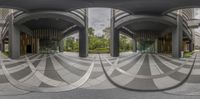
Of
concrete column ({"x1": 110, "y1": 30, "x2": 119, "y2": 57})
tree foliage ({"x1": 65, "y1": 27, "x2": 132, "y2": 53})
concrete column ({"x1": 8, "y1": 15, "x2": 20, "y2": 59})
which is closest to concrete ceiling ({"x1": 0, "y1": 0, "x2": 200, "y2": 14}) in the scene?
concrete column ({"x1": 8, "y1": 15, "x2": 20, "y2": 59})

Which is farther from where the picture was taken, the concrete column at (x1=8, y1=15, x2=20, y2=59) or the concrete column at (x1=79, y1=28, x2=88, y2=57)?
the concrete column at (x1=79, y1=28, x2=88, y2=57)

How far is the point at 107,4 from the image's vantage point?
20750 mm

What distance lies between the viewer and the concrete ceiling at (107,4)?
66.2ft

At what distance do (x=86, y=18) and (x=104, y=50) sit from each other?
1782cm

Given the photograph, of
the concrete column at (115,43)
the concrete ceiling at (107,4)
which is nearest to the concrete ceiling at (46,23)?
the concrete column at (115,43)

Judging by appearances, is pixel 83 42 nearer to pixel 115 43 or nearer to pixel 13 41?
pixel 115 43

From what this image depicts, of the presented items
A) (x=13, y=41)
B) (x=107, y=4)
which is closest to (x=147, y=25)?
(x=107, y=4)

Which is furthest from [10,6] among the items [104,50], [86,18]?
[104,50]

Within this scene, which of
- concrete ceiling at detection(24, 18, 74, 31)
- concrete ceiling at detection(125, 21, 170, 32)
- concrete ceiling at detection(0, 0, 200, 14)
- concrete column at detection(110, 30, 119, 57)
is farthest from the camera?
concrete ceiling at detection(125, 21, 170, 32)

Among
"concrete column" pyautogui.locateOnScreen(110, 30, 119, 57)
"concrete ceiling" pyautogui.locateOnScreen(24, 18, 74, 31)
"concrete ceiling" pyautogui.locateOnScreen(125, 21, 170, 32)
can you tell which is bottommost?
"concrete column" pyautogui.locateOnScreen(110, 30, 119, 57)

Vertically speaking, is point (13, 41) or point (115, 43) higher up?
point (13, 41)

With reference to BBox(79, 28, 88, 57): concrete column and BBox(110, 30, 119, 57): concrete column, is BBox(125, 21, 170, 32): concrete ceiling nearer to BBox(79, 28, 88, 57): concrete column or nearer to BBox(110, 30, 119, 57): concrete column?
BBox(110, 30, 119, 57): concrete column

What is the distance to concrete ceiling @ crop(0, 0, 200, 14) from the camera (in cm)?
2017

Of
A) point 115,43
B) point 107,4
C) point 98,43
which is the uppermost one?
point 107,4
